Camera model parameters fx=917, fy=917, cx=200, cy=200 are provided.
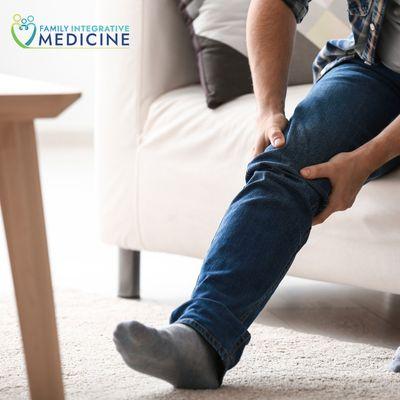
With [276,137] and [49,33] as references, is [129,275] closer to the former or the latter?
[276,137]

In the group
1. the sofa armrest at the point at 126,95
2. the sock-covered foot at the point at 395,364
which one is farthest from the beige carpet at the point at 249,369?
the sofa armrest at the point at 126,95

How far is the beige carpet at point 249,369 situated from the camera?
46.9 inches

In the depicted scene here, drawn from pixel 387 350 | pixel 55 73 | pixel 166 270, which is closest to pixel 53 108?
pixel 387 350

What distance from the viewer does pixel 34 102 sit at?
89 centimetres

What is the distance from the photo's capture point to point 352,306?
180 centimetres

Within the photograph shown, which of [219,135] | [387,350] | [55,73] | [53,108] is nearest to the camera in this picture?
[53,108]

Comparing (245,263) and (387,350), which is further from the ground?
(245,263)

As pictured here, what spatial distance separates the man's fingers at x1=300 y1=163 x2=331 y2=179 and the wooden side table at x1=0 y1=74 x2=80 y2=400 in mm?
377

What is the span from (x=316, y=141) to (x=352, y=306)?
25.2 inches

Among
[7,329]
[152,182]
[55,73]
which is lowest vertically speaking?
[55,73]

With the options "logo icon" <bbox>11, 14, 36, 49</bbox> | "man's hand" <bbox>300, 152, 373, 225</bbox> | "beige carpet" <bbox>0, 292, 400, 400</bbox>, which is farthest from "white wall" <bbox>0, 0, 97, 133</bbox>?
"man's hand" <bbox>300, 152, 373, 225</bbox>

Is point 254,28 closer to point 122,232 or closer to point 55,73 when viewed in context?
point 122,232

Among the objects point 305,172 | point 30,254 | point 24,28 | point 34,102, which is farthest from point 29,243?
point 24,28

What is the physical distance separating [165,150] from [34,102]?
863 mm
